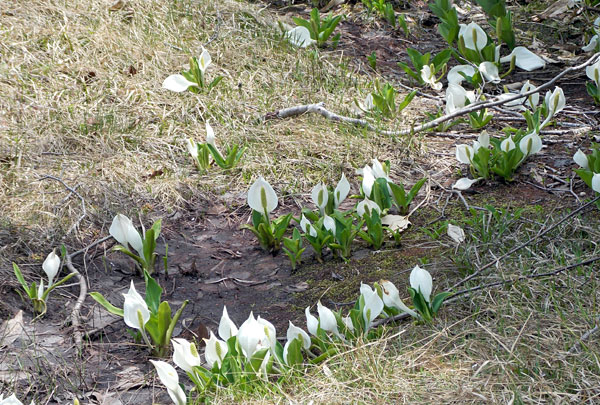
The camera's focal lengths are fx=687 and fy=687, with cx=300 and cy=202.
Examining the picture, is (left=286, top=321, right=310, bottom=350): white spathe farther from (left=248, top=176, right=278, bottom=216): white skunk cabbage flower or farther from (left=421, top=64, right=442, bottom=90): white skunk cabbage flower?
(left=421, top=64, right=442, bottom=90): white skunk cabbage flower

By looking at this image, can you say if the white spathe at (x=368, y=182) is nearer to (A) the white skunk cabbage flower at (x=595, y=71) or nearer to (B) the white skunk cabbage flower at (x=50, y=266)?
(B) the white skunk cabbage flower at (x=50, y=266)

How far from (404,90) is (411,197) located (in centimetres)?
140

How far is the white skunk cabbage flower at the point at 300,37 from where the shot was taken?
420 cm

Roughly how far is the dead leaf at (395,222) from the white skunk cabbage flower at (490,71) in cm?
140

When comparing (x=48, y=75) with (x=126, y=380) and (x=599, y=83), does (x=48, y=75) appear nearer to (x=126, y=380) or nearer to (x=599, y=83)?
(x=126, y=380)

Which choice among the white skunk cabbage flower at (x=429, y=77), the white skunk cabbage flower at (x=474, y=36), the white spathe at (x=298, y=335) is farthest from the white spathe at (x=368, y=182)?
the white skunk cabbage flower at (x=474, y=36)

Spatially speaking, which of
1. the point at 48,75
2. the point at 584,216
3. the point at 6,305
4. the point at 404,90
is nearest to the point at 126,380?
the point at 6,305

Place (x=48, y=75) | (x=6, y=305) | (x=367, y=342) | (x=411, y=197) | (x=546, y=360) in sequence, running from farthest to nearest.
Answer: (x=48, y=75)
(x=411, y=197)
(x=6, y=305)
(x=367, y=342)
(x=546, y=360)

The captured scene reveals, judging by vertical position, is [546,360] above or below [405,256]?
above

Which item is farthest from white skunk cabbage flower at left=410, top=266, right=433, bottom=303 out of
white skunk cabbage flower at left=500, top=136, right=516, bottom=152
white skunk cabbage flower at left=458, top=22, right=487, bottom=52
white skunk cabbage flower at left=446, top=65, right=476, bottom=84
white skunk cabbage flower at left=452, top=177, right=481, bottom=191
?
white skunk cabbage flower at left=458, top=22, right=487, bottom=52

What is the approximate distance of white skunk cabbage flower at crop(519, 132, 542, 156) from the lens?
9.33ft

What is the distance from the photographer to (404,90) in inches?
156

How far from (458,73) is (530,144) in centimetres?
99

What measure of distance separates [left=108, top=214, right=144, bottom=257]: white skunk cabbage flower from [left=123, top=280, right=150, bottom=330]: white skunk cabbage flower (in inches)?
19.1
